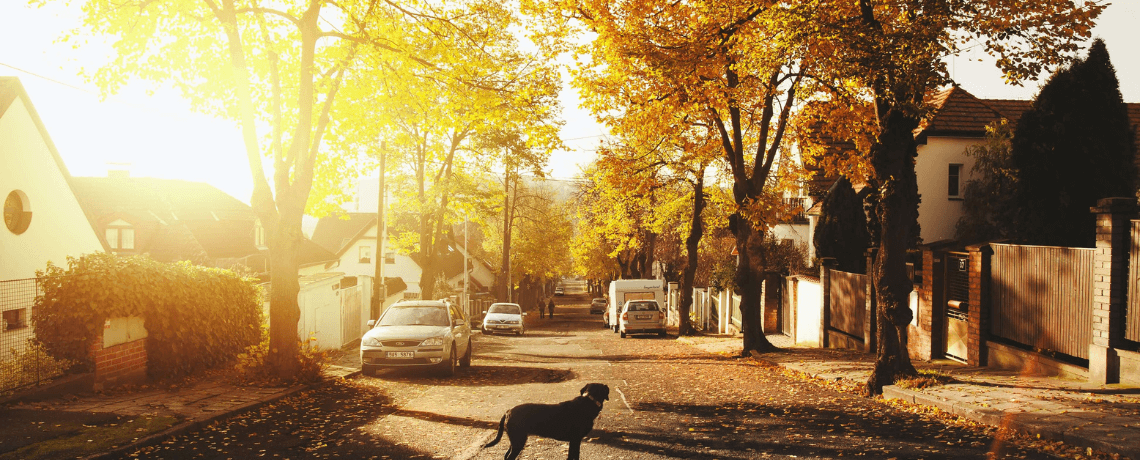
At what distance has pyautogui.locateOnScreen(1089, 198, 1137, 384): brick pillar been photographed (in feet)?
31.6

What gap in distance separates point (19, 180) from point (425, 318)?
44.5 feet

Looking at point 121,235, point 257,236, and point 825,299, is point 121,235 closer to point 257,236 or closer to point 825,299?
point 257,236

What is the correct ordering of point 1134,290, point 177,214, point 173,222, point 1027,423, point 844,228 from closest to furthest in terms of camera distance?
point 1027,423 < point 1134,290 < point 844,228 < point 173,222 < point 177,214

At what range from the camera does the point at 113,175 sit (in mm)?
43281

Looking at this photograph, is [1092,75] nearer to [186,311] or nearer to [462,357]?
[462,357]

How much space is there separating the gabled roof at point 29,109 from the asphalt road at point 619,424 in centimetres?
1304

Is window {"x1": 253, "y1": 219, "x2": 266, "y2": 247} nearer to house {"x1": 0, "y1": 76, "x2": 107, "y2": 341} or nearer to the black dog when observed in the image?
house {"x1": 0, "y1": 76, "x2": 107, "y2": 341}

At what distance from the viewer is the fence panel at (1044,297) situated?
10648 mm

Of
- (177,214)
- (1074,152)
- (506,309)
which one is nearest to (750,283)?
(1074,152)

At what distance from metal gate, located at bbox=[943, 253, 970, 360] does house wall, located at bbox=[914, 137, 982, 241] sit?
48.5 feet

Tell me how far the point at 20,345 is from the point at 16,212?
43.6ft

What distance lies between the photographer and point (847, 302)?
1855cm

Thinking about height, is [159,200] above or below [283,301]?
above

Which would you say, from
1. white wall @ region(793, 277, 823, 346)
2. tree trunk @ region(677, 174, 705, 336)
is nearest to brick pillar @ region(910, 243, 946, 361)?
white wall @ region(793, 277, 823, 346)
